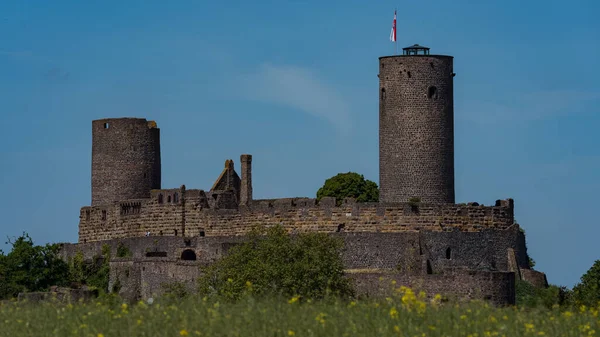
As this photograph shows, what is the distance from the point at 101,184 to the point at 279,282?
21532 millimetres

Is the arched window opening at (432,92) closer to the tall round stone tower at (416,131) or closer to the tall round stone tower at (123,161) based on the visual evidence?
the tall round stone tower at (416,131)

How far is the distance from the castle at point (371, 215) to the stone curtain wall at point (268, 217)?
41 millimetres

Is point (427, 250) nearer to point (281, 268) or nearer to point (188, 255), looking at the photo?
point (281, 268)

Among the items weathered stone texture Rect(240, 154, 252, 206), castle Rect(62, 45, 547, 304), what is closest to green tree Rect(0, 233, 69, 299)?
castle Rect(62, 45, 547, 304)

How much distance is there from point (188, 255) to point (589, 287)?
14.6 meters

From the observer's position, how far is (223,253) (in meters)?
56.0

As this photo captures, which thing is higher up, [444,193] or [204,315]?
[444,193]

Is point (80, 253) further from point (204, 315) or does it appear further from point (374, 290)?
point (204, 315)

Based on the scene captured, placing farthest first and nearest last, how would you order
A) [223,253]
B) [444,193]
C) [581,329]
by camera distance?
1. [444,193]
2. [223,253]
3. [581,329]

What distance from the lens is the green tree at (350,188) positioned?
70.8 metres

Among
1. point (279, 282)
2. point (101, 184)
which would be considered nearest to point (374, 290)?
point (279, 282)

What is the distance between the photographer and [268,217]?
196 ft

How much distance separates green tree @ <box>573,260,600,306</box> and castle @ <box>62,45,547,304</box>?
1.66 m

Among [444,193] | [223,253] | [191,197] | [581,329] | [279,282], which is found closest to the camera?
[581,329]
